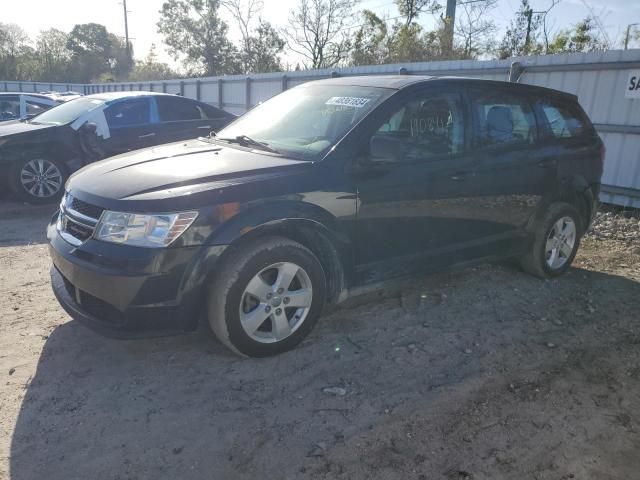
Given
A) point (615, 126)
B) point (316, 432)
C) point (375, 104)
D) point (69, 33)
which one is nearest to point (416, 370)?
point (316, 432)

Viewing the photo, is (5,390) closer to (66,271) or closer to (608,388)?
(66,271)

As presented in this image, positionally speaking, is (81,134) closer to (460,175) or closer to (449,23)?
(460,175)

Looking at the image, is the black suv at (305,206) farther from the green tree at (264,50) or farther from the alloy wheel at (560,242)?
the green tree at (264,50)

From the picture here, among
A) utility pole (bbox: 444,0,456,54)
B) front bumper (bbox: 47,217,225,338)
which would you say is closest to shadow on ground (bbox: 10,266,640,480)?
front bumper (bbox: 47,217,225,338)

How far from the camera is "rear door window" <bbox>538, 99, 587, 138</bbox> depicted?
462cm

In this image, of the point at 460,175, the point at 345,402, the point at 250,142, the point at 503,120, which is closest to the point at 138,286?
the point at 345,402

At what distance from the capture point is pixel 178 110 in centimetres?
826

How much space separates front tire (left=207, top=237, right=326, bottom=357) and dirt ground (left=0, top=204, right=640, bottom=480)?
17cm

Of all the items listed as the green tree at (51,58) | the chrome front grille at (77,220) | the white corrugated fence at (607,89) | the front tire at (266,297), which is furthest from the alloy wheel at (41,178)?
the green tree at (51,58)

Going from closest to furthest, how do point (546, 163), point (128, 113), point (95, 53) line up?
point (546, 163) → point (128, 113) → point (95, 53)

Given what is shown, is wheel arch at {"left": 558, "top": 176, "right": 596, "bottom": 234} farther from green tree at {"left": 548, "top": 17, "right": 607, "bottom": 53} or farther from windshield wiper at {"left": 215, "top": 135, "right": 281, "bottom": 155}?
green tree at {"left": 548, "top": 17, "right": 607, "bottom": 53}

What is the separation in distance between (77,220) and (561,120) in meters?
4.20

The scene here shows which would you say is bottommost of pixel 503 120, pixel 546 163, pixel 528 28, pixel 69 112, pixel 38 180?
pixel 38 180

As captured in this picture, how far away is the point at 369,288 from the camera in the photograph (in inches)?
144
